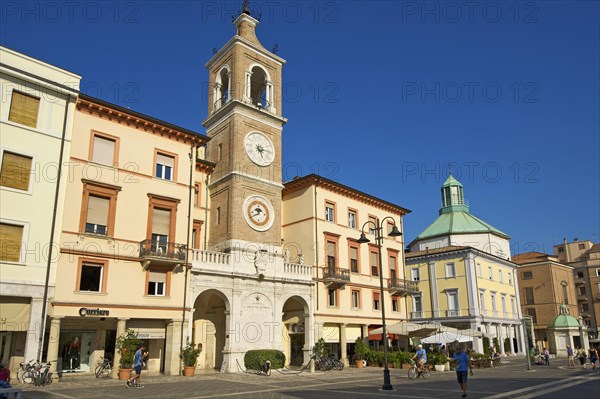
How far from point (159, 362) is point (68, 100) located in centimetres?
1521

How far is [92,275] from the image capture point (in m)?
23.5

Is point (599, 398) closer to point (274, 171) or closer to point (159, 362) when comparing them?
point (159, 362)

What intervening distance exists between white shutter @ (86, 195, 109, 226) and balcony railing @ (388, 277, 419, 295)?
2589 centimetres

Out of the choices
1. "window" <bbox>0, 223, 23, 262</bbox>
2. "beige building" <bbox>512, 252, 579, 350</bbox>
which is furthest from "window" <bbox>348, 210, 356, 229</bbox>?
"beige building" <bbox>512, 252, 579, 350</bbox>

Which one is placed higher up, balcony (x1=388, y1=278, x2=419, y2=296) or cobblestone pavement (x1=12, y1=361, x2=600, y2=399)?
balcony (x1=388, y1=278, x2=419, y2=296)

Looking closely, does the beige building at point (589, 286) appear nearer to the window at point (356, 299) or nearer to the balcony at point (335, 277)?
the window at point (356, 299)

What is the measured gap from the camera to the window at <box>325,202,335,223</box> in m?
37.6

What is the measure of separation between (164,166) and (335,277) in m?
15.6

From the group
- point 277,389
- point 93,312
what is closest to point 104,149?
point 93,312

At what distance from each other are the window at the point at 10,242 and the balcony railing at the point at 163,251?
591 centimetres

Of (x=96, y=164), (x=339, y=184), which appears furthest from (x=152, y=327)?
(x=339, y=184)

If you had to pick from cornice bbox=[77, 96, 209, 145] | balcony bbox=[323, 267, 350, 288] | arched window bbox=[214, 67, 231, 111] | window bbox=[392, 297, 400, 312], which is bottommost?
window bbox=[392, 297, 400, 312]

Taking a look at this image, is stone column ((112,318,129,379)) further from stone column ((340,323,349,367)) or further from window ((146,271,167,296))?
stone column ((340,323,349,367))

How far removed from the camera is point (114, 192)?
24984 millimetres
